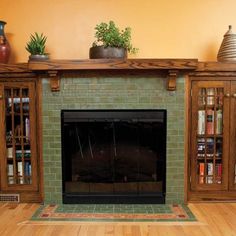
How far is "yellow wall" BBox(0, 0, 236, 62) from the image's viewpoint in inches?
111

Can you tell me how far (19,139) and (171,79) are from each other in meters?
1.56

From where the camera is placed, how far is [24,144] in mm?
2648

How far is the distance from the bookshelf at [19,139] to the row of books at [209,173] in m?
1.60

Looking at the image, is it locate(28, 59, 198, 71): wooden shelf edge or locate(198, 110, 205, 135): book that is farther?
locate(198, 110, 205, 135): book

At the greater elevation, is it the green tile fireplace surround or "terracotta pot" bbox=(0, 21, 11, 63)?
"terracotta pot" bbox=(0, 21, 11, 63)

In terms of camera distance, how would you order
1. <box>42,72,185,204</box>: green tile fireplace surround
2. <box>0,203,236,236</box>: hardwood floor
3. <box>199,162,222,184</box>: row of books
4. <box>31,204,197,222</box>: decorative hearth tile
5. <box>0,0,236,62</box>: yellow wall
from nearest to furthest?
<box>0,203,236,236</box>: hardwood floor
<box>31,204,197,222</box>: decorative hearth tile
<box>42,72,185,204</box>: green tile fireplace surround
<box>199,162,222,184</box>: row of books
<box>0,0,236,62</box>: yellow wall

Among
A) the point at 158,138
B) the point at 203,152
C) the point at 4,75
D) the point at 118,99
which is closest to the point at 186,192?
the point at 203,152

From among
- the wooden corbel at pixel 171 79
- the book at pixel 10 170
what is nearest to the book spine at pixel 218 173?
the wooden corbel at pixel 171 79

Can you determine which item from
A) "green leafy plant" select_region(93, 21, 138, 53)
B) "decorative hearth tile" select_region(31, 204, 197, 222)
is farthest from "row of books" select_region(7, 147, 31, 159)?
"green leafy plant" select_region(93, 21, 138, 53)

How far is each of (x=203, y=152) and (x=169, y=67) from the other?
0.91m

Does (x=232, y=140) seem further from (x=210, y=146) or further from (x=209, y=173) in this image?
(x=209, y=173)

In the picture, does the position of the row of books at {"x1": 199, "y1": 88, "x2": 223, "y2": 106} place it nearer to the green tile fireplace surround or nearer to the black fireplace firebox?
the green tile fireplace surround

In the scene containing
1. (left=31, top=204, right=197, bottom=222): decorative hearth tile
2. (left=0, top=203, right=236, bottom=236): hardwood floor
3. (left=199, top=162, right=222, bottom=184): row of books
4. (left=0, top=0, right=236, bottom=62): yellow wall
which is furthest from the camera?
(left=0, top=0, right=236, bottom=62): yellow wall

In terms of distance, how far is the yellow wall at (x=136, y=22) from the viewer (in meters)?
2.82
